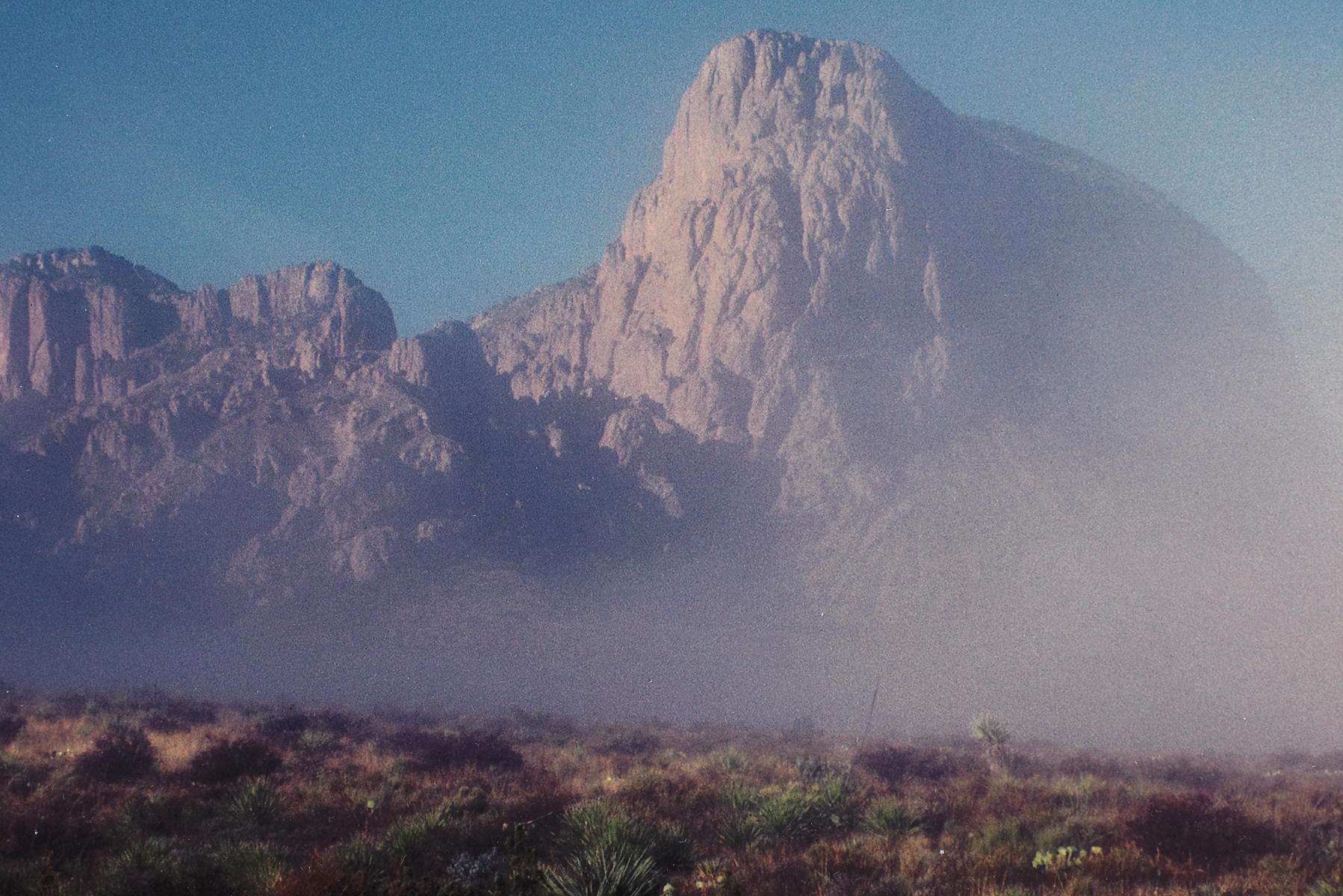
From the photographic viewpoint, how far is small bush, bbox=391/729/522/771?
14.1 meters

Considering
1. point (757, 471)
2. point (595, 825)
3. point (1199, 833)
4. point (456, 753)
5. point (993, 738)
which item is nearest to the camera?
point (595, 825)

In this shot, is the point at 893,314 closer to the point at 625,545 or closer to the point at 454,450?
the point at 625,545

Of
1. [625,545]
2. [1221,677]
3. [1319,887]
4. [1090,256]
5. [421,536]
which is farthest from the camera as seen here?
[1090,256]

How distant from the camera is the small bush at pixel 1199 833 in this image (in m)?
8.22

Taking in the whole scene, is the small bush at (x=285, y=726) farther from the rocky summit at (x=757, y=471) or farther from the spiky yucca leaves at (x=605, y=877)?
the rocky summit at (x=757, y=471)

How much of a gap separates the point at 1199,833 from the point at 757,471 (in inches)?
3173

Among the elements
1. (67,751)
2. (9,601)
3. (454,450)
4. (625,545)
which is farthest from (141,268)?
(67,751)

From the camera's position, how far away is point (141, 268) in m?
130

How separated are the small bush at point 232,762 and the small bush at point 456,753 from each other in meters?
2.60

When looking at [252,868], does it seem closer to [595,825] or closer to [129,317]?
[595,825]

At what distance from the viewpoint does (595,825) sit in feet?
25.8

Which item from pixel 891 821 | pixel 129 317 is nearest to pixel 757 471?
pixel 891 821

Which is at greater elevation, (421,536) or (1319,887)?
(421,536)

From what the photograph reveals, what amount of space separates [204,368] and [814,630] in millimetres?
95064
